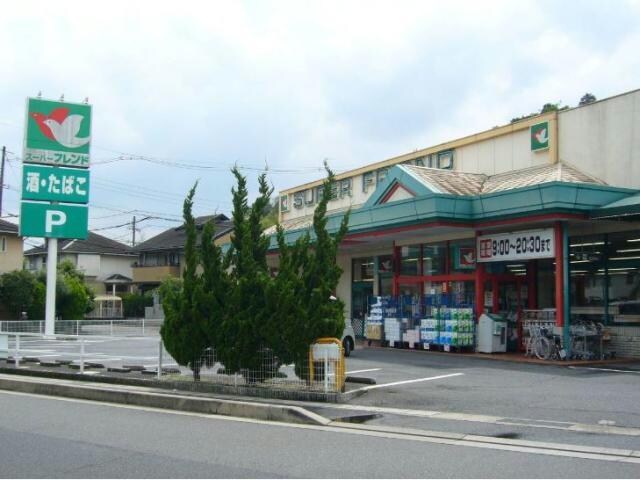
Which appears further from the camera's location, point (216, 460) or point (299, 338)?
point (299, 338)

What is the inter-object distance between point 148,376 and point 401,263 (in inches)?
520

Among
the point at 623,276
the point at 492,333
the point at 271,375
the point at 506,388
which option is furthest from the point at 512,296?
the point at 271,375

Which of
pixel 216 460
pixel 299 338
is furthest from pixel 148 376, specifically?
pixel 216 460

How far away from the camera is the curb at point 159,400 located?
10.6 metres

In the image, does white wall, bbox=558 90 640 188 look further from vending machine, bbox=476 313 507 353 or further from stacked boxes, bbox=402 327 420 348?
stacked boxes, bbox=402 327 420 348

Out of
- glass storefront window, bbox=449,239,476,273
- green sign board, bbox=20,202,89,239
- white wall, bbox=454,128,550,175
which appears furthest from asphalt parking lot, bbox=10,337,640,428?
green sign board, bbox=20,202,89,239

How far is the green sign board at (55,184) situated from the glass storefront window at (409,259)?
42.4ft

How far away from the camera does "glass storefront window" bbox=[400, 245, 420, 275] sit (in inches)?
988

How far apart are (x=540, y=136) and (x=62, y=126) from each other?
1800 centimetres

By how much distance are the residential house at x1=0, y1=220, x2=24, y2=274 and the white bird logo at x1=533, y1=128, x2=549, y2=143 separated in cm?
3159

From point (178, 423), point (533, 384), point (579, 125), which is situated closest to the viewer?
point (178, 423)

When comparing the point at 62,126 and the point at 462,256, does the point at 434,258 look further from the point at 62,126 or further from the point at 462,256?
the point at 62,126

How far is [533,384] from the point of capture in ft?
46.6

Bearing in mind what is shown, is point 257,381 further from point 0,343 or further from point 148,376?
point 0,343
